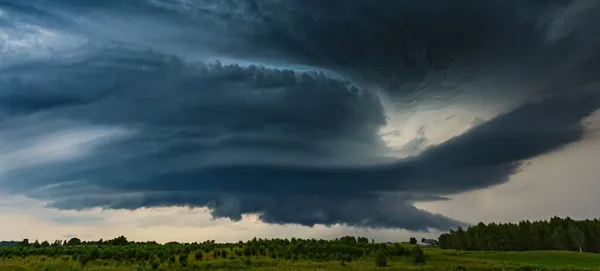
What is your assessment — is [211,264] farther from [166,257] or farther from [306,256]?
[306,256]

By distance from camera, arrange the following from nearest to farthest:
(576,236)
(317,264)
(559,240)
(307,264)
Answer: (317,264) < (307,264) < (576,236) < (559,240)

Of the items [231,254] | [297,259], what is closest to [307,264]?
[297,259]

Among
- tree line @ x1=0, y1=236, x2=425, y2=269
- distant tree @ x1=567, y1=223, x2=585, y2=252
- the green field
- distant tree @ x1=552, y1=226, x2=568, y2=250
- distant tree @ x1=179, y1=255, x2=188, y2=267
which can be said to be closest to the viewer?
the green field

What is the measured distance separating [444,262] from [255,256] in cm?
5142

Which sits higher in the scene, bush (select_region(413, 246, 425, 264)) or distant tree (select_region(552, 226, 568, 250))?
distant tree (select_region(552, 226, 568, 250))

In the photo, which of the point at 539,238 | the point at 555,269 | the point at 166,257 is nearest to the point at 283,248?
the point at 166,257

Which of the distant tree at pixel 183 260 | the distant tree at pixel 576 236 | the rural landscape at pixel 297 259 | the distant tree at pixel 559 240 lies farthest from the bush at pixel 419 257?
the distant tree at pixel 576 236

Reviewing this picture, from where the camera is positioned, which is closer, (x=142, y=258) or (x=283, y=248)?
(x=142, y=258)

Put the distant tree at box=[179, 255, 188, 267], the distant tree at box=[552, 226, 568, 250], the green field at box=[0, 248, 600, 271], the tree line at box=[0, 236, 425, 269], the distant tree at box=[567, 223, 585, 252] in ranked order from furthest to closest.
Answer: the distant tree at box=[552, 226, 568, 250] < the distant tree at box=[567, 223, 585, 252] < the tree line at box=[0, 236, 425, 269] < the distant tree at box=[179, 255, 188, 267] < the green field at box=[0, 248, 600, 271]

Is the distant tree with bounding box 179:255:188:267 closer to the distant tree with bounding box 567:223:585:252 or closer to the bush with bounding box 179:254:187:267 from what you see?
the bush with bounding box 179:254:187:267

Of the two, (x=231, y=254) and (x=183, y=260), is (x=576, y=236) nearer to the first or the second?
(x=231, y=254)

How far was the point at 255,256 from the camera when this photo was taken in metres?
124

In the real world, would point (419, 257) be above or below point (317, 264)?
above

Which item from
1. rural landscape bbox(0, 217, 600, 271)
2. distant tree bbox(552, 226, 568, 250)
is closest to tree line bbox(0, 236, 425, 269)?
rural landscape bbox(0, 217, 600, 271)
